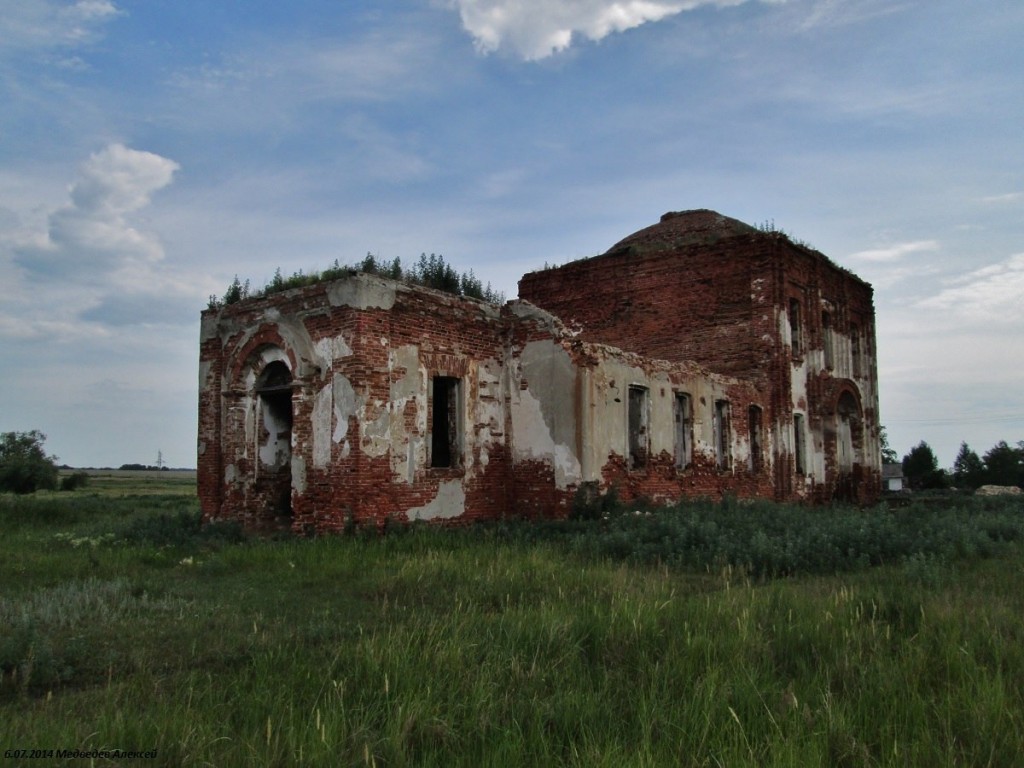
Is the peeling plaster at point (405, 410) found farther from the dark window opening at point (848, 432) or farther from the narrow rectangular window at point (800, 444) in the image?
the dark window opening at point (848, 432)

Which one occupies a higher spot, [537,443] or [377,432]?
[377,432]

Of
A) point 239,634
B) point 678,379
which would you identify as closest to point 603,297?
point 678,379

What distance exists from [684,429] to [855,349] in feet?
36.5

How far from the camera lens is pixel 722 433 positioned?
1828 centimetres

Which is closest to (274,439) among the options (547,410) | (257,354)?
(257,354)

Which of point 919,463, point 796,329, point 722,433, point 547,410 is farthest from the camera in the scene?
point 919,463

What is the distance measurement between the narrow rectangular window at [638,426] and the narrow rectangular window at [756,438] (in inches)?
199

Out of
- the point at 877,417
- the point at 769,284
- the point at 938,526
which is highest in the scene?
the point at 769,284

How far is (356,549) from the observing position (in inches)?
401

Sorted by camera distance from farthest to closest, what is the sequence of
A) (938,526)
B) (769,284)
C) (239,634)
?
1. (769,284)
2. (938,526)
3. (239,634)

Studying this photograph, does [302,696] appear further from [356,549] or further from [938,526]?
[938,526]

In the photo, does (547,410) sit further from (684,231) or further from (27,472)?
(27,472)

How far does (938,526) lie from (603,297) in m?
11.7

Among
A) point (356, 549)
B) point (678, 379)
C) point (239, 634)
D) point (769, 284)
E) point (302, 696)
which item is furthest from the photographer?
point (769, 284)
